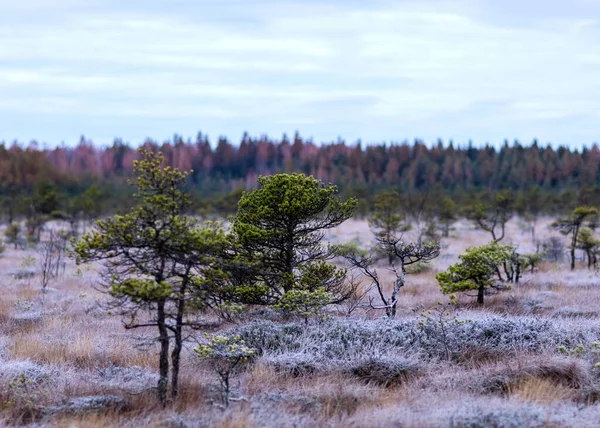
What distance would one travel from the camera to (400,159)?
96625mm

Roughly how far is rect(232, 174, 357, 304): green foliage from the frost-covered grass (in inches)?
34.5

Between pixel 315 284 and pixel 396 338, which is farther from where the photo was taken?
pixel 315 284

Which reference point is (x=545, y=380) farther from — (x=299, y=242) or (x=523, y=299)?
(x=523, y=299)

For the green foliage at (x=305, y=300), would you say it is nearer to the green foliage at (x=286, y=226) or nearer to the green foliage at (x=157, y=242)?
the green foliage at (x=286, y=226)

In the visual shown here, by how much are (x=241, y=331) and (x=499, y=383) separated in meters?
4.01

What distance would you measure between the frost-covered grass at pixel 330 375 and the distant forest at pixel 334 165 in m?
48.8

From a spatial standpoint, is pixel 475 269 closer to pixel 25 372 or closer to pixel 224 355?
pixel 224 355

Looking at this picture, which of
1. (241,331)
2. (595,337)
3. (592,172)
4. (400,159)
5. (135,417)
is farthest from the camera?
(400,159)

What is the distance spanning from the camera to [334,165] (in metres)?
93.7

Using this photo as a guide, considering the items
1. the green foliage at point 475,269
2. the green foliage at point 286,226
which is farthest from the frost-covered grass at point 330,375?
the green foliage at point 475,269

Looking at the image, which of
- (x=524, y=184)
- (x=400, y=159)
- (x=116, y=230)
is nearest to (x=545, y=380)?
(x=116, y=230)

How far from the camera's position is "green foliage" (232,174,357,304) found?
9742 mm

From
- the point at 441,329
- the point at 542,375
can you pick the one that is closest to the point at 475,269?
the point at 441,329

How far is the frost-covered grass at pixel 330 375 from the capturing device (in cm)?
563
